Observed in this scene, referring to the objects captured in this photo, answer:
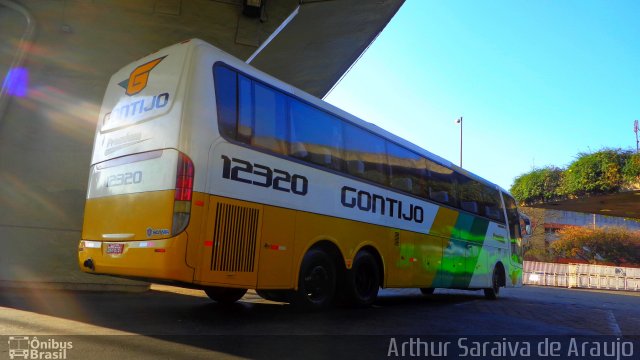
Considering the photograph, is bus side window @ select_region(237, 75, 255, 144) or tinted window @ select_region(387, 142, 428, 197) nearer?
bus side window @ select_region(237, 75, 255, 144)

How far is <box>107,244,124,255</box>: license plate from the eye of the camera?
6264 mm

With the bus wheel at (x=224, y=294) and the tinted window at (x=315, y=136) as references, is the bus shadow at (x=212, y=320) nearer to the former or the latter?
the bus wheel at (x=224, y=294)

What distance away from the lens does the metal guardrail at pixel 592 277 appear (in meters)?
30.7

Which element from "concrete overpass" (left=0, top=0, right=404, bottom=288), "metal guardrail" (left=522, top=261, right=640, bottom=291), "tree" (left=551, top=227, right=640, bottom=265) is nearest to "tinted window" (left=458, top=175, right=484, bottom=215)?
"concrete overpass" (left=0, top=0, right=404, bottom=288)

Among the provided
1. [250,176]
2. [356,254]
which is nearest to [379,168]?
[356,254]

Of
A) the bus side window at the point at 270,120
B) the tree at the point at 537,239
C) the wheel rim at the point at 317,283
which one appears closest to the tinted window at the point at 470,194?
the wheel rim at the point at 317,283

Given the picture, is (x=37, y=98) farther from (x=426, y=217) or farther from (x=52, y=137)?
(x=426, y=217)

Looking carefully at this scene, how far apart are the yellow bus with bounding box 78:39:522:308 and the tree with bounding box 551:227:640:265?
48921mm

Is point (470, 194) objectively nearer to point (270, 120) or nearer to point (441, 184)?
point (441, 184)

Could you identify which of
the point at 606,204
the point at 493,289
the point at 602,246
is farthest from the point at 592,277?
the point at 602,246

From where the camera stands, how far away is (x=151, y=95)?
6.66 meters

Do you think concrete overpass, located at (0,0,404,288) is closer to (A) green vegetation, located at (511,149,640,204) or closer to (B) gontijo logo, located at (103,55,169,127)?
(B) gontijo logo, located at (103,55,169,127)

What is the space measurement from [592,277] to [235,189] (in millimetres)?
31596

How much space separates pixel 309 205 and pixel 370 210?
70.3 inches
